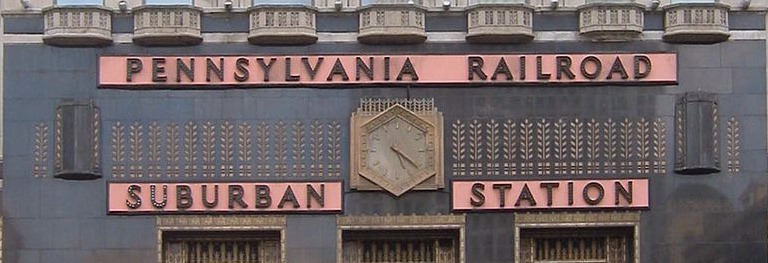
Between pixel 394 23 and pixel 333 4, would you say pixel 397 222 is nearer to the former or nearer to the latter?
pixel 394 23

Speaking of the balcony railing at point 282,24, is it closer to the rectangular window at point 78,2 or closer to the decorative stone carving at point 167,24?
the decorative stone carving at point 167,24

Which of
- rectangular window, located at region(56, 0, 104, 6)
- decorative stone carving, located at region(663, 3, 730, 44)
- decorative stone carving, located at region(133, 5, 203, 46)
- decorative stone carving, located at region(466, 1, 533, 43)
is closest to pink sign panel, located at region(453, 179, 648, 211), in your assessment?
decorative stone carving, located at region(466, 1, 533, 43)

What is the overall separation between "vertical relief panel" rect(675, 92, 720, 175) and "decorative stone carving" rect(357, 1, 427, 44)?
14.6 ft

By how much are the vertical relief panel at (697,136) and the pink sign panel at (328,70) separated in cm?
57

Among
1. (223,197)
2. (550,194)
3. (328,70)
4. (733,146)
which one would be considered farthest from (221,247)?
(733,146)

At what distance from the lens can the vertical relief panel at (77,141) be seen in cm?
2111

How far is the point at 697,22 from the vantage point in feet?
69.9

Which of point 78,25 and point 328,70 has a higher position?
point 78,25

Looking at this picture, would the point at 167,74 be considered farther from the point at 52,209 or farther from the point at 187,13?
the point at 52,209

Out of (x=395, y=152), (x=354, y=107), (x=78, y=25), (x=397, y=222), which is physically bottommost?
(x=397, y=222)

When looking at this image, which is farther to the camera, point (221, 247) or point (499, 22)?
point (221, 247)

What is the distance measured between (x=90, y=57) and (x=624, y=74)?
28.8 ft

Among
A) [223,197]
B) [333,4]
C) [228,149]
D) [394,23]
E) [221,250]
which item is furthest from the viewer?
[221,250]

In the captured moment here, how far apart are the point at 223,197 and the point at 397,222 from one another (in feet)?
9.39
